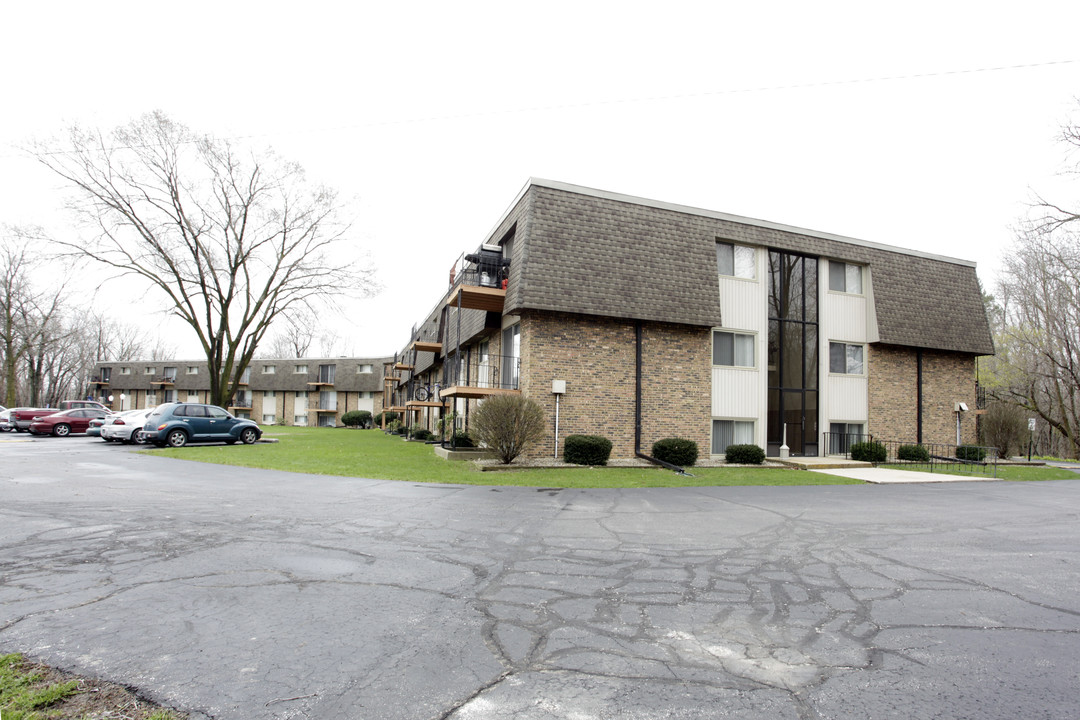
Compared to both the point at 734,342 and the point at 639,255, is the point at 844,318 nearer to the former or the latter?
the point at 734,342

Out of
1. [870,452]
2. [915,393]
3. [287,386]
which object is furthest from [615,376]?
[287,386]

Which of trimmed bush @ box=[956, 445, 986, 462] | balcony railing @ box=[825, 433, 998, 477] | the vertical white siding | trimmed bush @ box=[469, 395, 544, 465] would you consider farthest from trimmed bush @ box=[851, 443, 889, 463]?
trimmed bush @ box=[469, 395, 544, 465]

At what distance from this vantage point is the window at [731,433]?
17.9 m

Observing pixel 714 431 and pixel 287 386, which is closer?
pixel 714 431

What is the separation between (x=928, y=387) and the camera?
68.0 feet

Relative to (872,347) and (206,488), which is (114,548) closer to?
(206,488)

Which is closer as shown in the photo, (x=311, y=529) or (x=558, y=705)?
(x=558, y=705)

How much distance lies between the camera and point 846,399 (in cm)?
1969

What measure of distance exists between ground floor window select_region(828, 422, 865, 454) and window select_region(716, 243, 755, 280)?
5868 millimetres

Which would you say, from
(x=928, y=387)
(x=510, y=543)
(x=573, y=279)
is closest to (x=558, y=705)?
(x=510, y=543)

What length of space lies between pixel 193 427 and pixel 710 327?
18.0 metres

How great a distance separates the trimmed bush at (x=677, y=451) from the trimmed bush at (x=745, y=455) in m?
1.47

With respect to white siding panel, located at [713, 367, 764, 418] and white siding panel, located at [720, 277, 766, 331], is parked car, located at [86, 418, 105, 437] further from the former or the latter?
white siding panel, located at [720, 277, 766, 331]

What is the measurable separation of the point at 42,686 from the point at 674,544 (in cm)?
535
